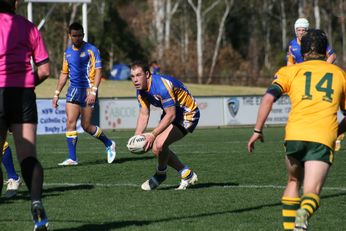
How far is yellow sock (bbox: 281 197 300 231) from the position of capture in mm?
6844

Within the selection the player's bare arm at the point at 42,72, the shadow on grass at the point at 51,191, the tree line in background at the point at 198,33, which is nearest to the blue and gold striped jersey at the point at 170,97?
the shadow on grass at the point at 51,191

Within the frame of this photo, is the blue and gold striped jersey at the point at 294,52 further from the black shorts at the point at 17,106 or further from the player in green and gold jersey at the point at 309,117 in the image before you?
the black shorts at the point at 17,106

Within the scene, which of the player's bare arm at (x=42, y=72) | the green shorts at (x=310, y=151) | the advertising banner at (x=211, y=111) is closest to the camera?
the green shorts at (x=310, y=151)

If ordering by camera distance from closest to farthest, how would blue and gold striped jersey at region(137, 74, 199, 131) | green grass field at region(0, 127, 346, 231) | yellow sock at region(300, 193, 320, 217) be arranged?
yellow sock at region(300, 193, 320, 217), green grass field at region(0, 127, 346, 231), blue and gold striped jersey at region(137, 74, 199, 131)

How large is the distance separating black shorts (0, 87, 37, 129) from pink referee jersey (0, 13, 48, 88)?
0.17 ft

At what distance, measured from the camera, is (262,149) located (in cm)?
1708

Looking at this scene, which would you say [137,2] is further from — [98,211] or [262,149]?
[98,211]

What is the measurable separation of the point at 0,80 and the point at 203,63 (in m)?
52.0

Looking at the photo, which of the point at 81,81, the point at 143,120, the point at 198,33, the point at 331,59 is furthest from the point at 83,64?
the point at 198,33

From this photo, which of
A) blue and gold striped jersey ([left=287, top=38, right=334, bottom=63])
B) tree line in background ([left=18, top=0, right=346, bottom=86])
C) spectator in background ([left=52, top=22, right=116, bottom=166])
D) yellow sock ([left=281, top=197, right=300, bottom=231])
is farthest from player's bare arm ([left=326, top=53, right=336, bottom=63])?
tree line in background ([left=18, top=0, right=346, bottom=86])

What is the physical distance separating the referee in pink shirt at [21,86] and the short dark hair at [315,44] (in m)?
2.04

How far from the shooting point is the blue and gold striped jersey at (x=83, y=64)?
1398cm

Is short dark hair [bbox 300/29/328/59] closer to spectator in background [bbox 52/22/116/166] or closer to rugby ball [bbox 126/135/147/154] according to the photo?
rugby ball [bbox 126/135/147/154]

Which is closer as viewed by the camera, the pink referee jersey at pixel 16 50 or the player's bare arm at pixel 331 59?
the pink referee jersey at pixel 16 50
